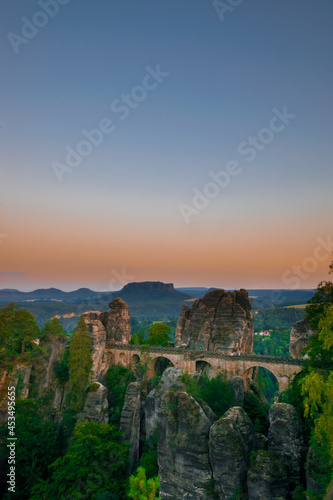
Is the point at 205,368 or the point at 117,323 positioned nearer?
the point at 205,368

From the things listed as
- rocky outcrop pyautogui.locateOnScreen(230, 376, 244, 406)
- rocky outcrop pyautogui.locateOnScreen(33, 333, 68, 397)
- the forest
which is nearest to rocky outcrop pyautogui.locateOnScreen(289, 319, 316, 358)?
the forest

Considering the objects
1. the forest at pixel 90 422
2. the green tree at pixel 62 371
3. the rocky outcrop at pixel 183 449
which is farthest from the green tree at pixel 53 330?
the rocky outcrop at pixel 183 449

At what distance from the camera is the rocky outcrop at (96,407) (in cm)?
4141

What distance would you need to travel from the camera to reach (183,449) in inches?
953

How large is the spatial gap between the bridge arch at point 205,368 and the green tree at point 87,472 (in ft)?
53.8

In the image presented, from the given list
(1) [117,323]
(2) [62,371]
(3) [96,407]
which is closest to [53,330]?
Result: (2) [62,371]

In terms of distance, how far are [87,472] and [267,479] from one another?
1950cm

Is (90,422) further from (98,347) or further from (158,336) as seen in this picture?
→ (158,336)

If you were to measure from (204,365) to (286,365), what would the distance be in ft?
39.2

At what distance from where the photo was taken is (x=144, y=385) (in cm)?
4869

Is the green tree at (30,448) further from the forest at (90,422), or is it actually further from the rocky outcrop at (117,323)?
the rocky outcrop at (117,323)

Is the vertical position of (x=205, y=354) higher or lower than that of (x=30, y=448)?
higher

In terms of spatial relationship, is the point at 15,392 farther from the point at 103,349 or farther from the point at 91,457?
the point at 91,457

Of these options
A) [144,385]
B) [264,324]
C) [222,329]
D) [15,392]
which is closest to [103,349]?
[144,385]
